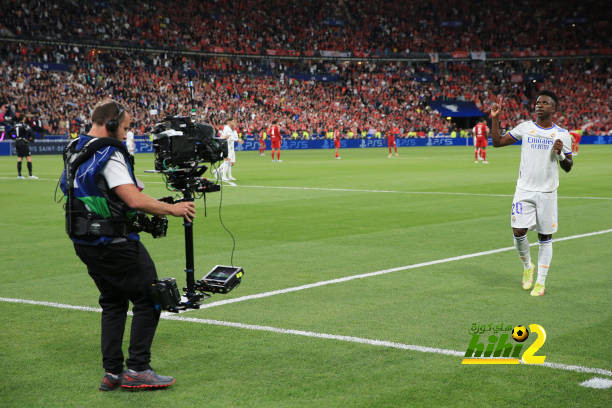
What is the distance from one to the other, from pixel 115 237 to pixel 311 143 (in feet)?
188

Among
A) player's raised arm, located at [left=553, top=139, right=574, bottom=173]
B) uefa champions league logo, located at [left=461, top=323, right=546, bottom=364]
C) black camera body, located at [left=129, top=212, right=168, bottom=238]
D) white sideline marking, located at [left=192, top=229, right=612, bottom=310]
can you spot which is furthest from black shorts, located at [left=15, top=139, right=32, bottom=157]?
uefa champions league logo, located at [left=461, top=323, right=546, bottom=364]

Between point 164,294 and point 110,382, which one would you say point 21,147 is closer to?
point 110,382

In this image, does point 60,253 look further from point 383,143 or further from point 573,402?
point 383,143

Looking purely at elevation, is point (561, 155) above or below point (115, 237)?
above

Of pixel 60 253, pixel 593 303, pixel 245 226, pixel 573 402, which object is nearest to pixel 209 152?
pixel 573 402

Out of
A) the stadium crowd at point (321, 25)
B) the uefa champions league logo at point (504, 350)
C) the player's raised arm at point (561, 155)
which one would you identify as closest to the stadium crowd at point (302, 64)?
the stadium crowd at point (321, 25)

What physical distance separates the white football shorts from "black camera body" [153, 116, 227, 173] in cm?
430

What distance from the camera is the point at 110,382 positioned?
5.32 m

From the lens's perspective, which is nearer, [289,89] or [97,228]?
[97,228]

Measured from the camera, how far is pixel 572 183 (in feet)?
79.9

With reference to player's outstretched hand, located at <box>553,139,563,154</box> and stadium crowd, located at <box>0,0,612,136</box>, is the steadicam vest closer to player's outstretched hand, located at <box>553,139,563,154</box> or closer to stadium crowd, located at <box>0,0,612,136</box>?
player's outstretched hand, located at <box>553,139,563,154</box>

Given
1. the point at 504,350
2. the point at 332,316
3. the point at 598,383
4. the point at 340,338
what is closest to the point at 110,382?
the point at 340,338

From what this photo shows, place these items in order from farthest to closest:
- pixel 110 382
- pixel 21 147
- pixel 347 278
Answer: pixel 21 147 < pixel 347 278 < pixel 110 382

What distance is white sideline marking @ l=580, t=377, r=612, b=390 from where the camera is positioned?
17.1 ft
